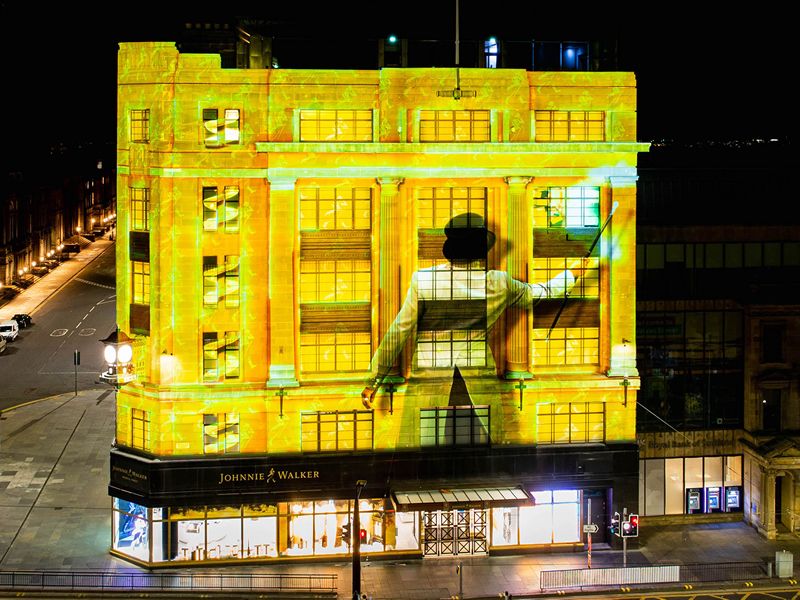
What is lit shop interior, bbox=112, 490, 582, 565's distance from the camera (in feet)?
222

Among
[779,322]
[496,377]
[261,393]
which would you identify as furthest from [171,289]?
[779,322]

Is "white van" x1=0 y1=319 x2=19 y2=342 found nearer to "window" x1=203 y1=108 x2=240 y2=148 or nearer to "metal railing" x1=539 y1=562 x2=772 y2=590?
"window" x1=203 y1=108 x2=240 y2=148

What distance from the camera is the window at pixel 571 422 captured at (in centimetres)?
7019

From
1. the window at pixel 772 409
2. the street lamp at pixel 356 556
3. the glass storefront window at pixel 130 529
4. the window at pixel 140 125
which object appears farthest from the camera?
the window at pixel 772 409

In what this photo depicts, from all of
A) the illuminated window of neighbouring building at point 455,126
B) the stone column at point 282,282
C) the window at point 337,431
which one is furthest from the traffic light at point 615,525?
the illuminated window of neighbouring building at point 455,126

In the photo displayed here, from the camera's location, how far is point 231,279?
67125 millimetres

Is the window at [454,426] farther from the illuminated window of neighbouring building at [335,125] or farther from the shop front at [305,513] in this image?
the illuminated window of neighbouring building at [335,125]

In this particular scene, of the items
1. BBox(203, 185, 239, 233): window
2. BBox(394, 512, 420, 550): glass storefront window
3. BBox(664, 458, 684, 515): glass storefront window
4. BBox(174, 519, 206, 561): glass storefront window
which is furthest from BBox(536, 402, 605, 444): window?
BBox(203, 185, 239, 233): window

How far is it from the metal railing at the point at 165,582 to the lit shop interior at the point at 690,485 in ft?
63.0

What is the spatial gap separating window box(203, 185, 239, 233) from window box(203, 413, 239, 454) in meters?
9.39

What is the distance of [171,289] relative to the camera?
66312mm

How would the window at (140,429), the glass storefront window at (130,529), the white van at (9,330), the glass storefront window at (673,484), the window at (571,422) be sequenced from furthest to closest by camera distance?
1. the white van at (9,330)
2. the glass storefront window at (673,484)
3. the window at (571,422)
4. the glass storefront window at (130,529)
5. the window at (140,429)

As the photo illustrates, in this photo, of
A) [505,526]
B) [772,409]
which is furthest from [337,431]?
[772,409]

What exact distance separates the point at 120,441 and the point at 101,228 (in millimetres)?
114186
